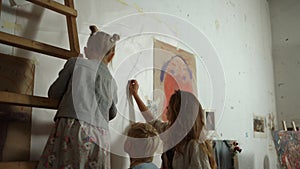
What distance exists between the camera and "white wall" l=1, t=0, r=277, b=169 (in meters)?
1.33

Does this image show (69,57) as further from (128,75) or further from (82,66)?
(128,75)

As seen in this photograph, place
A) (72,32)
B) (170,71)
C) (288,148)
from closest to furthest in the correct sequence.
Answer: (72,32), (170,71), (288,148)

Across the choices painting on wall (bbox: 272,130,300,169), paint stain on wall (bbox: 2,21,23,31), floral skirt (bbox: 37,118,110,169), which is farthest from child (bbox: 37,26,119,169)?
painting on wall (bbox: 272,130,300,169)

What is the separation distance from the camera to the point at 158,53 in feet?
6.27

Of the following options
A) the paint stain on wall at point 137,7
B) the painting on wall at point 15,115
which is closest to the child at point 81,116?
the painting on wall at point 15,115

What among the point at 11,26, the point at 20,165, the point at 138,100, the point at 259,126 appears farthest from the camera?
the point at 259,126

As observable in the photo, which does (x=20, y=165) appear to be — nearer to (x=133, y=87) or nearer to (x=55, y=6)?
(x=55, y=6)

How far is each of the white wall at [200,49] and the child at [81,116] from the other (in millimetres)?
147

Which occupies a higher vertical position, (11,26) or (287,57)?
(287,57)

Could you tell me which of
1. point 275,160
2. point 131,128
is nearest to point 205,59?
point 131,128

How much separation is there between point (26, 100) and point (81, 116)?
185 millimetres

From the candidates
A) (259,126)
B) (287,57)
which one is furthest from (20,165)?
(287,57)

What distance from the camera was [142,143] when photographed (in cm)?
146

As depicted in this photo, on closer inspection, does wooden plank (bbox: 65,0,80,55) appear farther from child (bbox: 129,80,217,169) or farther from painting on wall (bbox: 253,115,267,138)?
painting on wall (bbox: 253,115,267,138)
